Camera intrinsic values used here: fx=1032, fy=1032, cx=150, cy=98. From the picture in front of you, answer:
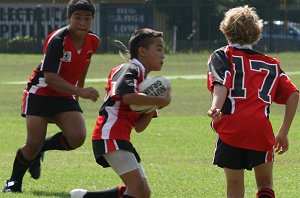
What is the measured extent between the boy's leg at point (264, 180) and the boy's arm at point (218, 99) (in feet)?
1.85

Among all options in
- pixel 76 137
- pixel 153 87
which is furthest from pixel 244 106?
pixel 76 137

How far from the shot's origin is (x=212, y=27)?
48.3 m

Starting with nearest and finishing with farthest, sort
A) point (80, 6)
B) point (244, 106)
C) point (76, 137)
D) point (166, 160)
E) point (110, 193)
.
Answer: point (244, 106), point (110, 193), point (80, 6), point (76, 137), point (166, 160)

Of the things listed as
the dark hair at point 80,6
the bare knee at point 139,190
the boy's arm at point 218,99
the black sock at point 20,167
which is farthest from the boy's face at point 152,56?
the black sock at point 20,167

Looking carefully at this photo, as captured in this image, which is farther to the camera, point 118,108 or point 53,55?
point 53,55

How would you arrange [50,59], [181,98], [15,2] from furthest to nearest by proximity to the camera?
[15,2] < [181,98] < [50,59]

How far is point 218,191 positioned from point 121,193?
1949 millimetres

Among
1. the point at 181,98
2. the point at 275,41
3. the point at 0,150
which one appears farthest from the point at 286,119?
the point at 275,41

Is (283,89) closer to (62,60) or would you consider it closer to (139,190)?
(139,190)

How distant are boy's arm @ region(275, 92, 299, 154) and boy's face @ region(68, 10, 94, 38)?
2487 millimetres

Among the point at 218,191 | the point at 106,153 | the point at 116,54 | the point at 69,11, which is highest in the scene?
the point at 69,11

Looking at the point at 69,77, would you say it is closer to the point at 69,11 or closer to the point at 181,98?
the point at 69,11

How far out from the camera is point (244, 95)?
7195mm

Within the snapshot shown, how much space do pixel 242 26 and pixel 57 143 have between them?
10.4ft
